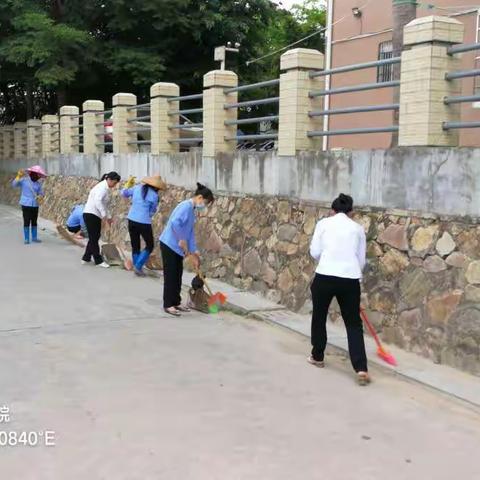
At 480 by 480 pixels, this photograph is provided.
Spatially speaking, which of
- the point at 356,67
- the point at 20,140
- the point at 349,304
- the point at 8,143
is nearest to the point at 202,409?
the point at 349,304

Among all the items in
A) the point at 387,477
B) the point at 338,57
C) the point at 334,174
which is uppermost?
the point at 338,57

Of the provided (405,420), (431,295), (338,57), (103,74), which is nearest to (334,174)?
(431,295)

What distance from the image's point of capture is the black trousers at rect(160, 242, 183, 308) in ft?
26.6

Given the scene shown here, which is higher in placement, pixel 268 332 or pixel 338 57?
pixel 338 57

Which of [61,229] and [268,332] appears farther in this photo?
[61,229]

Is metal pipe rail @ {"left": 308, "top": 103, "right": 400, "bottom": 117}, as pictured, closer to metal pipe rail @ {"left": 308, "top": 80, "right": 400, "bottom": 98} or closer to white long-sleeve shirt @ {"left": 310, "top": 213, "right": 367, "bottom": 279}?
metal pipe rail @ {"left": 308, "top": 80, "right": 400, "bottom": 98}

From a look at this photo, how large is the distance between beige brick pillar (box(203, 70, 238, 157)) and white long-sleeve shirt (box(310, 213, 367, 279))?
539cm

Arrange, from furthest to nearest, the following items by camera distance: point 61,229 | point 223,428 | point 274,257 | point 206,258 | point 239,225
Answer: point 61,229 < point 206,258 < point 239,225 < point 274,257 < point 223,428

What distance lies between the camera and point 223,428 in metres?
4.63

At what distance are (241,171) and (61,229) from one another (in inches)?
229

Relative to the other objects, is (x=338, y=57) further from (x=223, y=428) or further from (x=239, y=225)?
(x=223, y=428)

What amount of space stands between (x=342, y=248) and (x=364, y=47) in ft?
40.4

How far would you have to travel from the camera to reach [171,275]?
809 cm

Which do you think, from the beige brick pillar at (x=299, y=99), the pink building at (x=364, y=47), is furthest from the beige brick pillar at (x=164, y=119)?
the beige brick pillar at (x=299, y=99)
